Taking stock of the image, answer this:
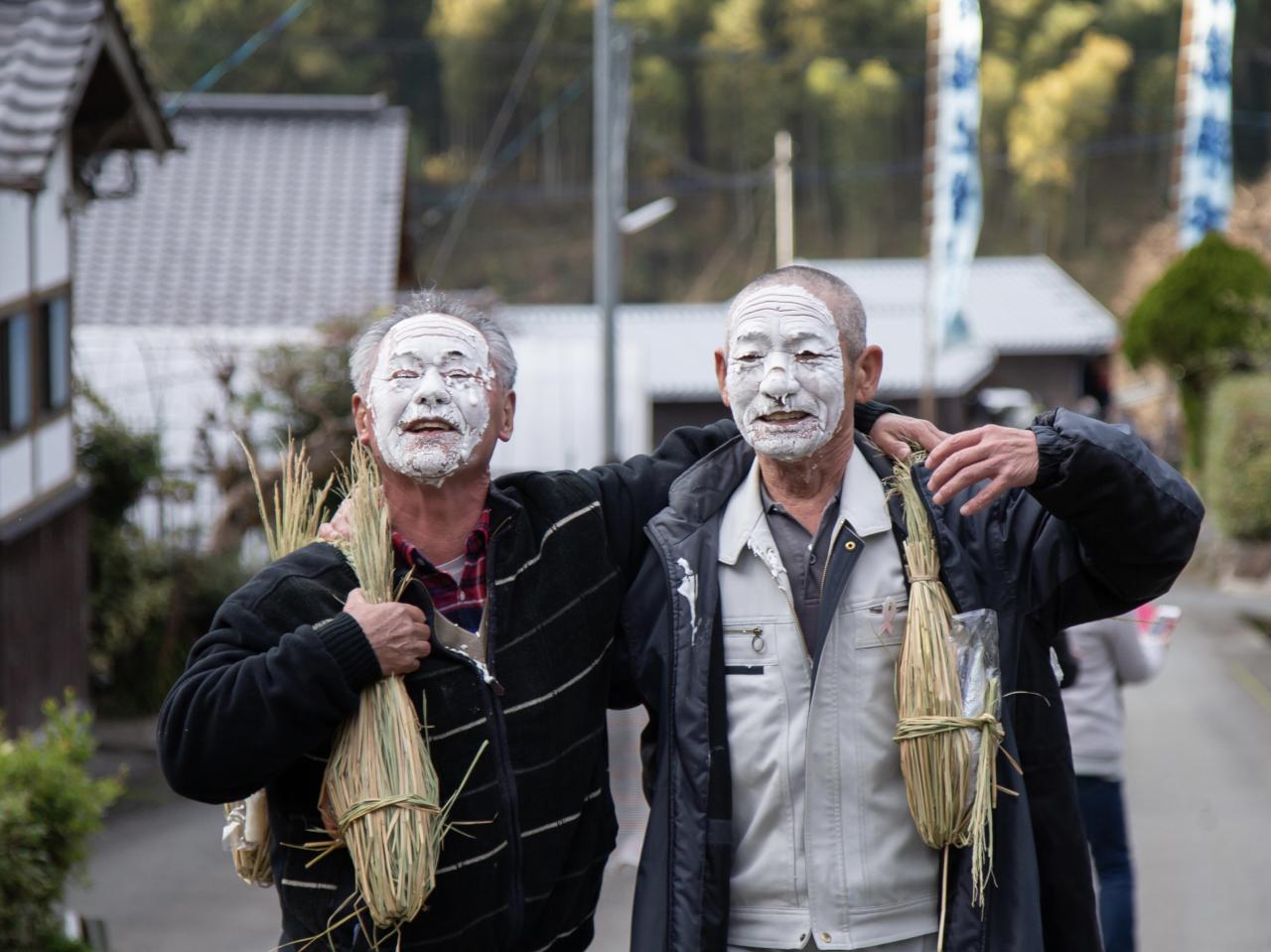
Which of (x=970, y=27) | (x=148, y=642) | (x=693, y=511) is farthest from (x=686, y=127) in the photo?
(x=693, y=511)

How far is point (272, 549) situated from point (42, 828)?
159 centimetres

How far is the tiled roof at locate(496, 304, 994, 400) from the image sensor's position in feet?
78.7

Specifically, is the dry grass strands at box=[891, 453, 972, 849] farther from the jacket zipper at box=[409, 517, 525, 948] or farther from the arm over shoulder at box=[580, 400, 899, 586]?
the jacket zipper at box=[409, 517, 525, 948]

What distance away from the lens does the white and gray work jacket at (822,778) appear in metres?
2.24

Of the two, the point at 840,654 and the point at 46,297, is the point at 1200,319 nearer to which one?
the point at 46,297

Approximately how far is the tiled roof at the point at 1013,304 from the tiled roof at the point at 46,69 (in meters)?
21.2

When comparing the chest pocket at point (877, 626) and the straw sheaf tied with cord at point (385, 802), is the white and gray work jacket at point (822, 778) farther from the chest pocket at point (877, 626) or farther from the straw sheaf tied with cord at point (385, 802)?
the straw sheaf tied with cord at point (385, 802)

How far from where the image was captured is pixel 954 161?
17.1m

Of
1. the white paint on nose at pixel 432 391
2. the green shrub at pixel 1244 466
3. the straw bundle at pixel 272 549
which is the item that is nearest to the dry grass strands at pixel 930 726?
the white paint on nose at pixel 432 391

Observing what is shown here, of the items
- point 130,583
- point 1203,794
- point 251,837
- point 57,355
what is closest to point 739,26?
point 130,583

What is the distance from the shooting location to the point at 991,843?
223 cm

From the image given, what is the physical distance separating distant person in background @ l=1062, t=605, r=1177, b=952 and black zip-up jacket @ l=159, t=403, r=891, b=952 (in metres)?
2.12

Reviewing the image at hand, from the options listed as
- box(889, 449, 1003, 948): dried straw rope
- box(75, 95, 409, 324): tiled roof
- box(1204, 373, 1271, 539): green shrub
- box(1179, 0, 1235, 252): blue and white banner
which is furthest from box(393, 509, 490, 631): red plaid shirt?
box(1179, 0, 1235, 252): blue and white banner

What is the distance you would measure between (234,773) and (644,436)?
44.4ft
